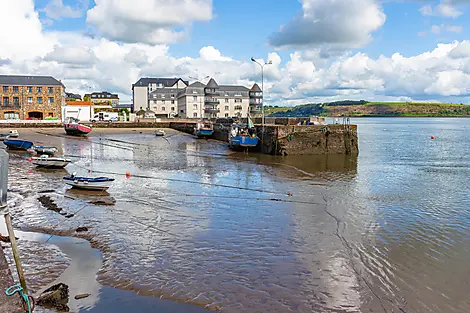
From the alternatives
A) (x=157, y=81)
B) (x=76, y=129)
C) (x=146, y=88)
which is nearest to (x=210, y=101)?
(x=146, y=88)

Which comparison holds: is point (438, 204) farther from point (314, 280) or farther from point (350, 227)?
point (314, 280)

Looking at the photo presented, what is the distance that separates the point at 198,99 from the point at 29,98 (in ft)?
114

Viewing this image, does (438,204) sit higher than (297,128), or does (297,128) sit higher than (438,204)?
(297,128)

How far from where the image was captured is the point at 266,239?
36.9 feet

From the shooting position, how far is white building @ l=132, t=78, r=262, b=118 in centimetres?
9075

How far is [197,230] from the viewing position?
39.1 feet

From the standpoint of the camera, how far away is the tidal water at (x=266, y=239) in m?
7.93

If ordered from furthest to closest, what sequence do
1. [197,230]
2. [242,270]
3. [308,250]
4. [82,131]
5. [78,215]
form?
[82,131] < [78,215] < [197,230] < [308,250] < [242,270]

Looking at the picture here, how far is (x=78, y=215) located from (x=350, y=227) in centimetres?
870

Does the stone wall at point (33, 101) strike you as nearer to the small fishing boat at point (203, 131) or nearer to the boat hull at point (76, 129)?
the boat hull at point (76, 129)

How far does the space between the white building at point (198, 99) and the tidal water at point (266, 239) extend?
65557 mm

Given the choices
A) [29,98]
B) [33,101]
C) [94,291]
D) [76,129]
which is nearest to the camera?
[94,291]

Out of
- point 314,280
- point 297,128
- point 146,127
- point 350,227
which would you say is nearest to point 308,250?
point 314,280

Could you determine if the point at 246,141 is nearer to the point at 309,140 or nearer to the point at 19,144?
the point at 309,140
